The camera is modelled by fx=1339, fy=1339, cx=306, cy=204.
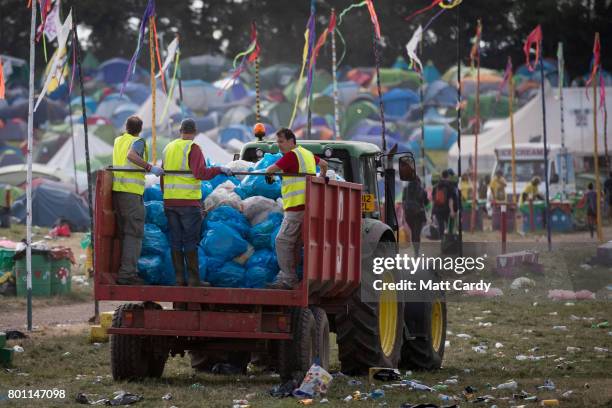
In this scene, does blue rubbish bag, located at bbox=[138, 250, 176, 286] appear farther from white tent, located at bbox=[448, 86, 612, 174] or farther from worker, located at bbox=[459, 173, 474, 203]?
white tent, located at bbox=[448, 86, 612, 174]

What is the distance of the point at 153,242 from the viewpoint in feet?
37.7

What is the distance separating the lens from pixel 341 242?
38.3ft

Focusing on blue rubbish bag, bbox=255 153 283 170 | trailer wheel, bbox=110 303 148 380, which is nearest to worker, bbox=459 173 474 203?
blue rubbish bag, bbox=255 153 283 170

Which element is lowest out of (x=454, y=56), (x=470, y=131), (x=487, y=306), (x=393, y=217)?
(x=487, y=306)

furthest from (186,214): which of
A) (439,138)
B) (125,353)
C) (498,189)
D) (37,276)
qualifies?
(439,138)

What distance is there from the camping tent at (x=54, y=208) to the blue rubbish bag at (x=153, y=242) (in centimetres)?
2389

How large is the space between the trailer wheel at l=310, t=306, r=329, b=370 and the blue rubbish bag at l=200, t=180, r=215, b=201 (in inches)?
52.8

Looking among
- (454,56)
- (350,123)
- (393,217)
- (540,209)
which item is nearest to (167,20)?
(454,56)

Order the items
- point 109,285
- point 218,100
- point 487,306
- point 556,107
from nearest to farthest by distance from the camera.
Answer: point 109,285 → point 487,306 → point 556,107 → point 218,100

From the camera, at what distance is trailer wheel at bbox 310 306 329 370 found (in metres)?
11.4

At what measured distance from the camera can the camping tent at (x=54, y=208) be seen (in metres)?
35.4

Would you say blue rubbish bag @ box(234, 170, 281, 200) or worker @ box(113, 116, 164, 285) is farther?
blue rubbish bag @ box(234, 170, 281, 200)

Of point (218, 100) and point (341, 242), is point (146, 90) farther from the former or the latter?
point (341, 242)

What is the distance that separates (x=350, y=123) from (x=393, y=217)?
4141cm
